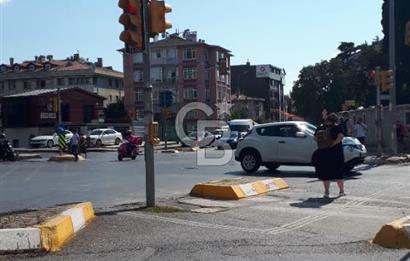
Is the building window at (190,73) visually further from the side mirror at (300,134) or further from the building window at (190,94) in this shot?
the side mirror at (300,134)

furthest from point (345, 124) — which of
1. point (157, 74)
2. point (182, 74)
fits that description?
point (157, 74)

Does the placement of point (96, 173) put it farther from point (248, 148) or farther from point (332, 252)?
point (332, 252)

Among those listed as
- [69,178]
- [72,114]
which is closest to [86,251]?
[69,178]

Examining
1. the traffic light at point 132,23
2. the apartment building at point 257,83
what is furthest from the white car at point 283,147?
the apartment building at point 257,83

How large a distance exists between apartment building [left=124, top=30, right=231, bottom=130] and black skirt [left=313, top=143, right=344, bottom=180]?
7544 centimetres

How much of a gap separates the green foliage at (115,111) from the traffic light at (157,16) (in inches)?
3208

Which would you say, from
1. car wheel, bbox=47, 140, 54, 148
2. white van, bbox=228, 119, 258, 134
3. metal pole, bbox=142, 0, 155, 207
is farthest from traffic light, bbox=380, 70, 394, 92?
car wheel, bbox=47, 140, 54, 148

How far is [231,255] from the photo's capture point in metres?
7.35

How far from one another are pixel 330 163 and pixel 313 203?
1.33m

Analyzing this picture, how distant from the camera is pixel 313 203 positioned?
39.0 ft

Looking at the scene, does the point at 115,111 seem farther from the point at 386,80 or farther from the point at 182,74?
the point at 386,80

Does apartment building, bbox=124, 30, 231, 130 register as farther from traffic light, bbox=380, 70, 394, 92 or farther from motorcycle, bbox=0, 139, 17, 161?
traffic light, bbox=380, 70, 394, 92

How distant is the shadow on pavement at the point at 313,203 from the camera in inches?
451

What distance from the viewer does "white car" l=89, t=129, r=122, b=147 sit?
2099 inches
